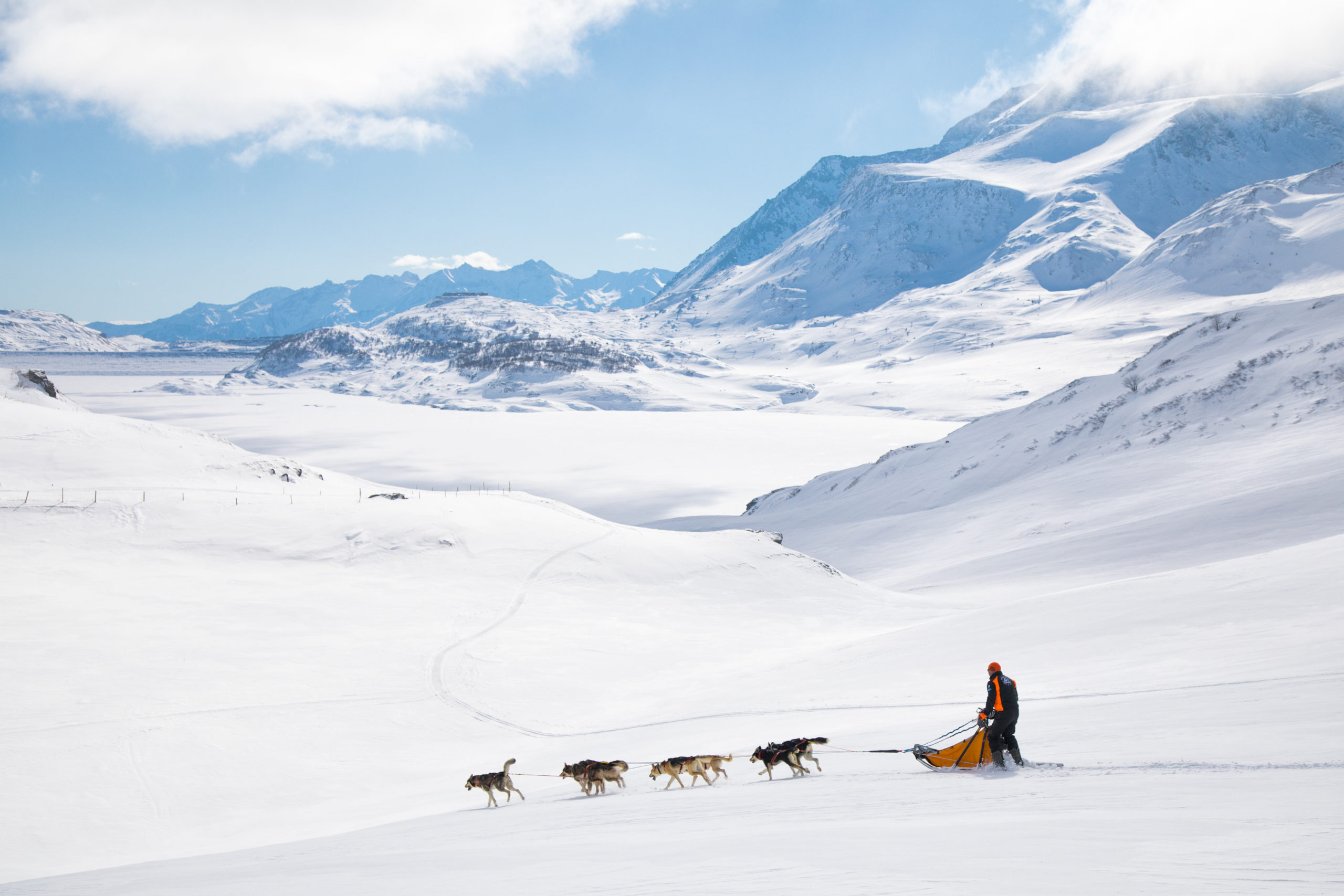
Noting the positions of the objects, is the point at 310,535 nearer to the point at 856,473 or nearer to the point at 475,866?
the point at 475,866

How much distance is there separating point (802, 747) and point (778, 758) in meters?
0.41

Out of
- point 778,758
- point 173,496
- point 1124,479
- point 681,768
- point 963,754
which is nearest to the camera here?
point 963,754

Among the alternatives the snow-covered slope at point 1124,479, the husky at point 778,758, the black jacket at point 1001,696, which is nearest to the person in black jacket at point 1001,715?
the black jacket at point 1001,696

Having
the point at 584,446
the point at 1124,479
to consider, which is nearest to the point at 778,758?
the point at 1124,479

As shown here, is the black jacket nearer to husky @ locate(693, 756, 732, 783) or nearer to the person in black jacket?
the person in black jacket

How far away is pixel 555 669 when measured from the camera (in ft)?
70.1

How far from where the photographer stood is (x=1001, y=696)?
370 inches

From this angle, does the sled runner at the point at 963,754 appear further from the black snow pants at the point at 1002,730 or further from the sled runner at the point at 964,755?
the black snow pants at the point at 1002,730

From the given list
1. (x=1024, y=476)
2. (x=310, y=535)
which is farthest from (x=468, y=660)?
(x=1024, y=476)

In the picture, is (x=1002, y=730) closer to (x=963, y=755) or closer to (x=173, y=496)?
(x=963, y=755)

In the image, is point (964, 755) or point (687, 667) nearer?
point (964, 755)

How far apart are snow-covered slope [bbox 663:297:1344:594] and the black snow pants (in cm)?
2218

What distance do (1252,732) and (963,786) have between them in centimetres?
359

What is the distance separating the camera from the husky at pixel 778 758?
1111 cm
